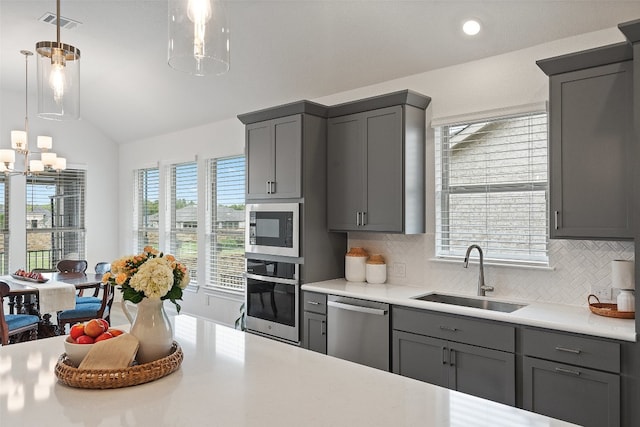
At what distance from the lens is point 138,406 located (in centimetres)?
147

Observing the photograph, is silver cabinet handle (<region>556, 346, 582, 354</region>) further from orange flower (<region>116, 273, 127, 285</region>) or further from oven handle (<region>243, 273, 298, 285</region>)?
orange flower (<region>116, 273, 127, 285</region>)

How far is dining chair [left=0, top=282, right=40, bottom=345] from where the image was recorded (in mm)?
4121

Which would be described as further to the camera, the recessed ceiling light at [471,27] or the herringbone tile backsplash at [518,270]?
the recessed ceiling light at [471,27]

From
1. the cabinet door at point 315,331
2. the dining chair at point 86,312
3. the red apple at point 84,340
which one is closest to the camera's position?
the red apple at point 84,340

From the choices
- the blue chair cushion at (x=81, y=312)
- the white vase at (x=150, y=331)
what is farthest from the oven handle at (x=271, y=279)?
the white vase at (x=150, y=331)

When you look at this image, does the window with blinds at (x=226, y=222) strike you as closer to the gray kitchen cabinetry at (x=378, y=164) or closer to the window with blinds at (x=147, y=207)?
the window with blinds at (x=147, y=207)

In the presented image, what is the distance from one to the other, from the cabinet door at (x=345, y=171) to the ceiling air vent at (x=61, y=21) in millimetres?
2542

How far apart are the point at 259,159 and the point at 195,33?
10.2 feet

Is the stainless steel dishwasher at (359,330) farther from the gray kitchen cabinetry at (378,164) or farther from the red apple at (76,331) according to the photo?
the red apple at (76,331)

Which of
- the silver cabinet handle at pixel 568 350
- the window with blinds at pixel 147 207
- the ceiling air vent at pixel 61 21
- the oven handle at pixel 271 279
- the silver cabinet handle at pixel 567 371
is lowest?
the silver cabinet handle at pixel 567 371

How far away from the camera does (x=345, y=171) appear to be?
4.14 meters

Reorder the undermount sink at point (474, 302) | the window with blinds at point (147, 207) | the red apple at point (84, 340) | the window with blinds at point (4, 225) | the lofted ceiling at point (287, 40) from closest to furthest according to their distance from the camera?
the red apple at point (84, 340), the lofted ceiling at point (287, 40), the undermount sink at point (474, 302), the window with blinds at point (4, 225), the window with blinds at point (147, 207)

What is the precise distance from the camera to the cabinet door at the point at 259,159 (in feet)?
14.4

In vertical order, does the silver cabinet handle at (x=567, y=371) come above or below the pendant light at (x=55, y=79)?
below
